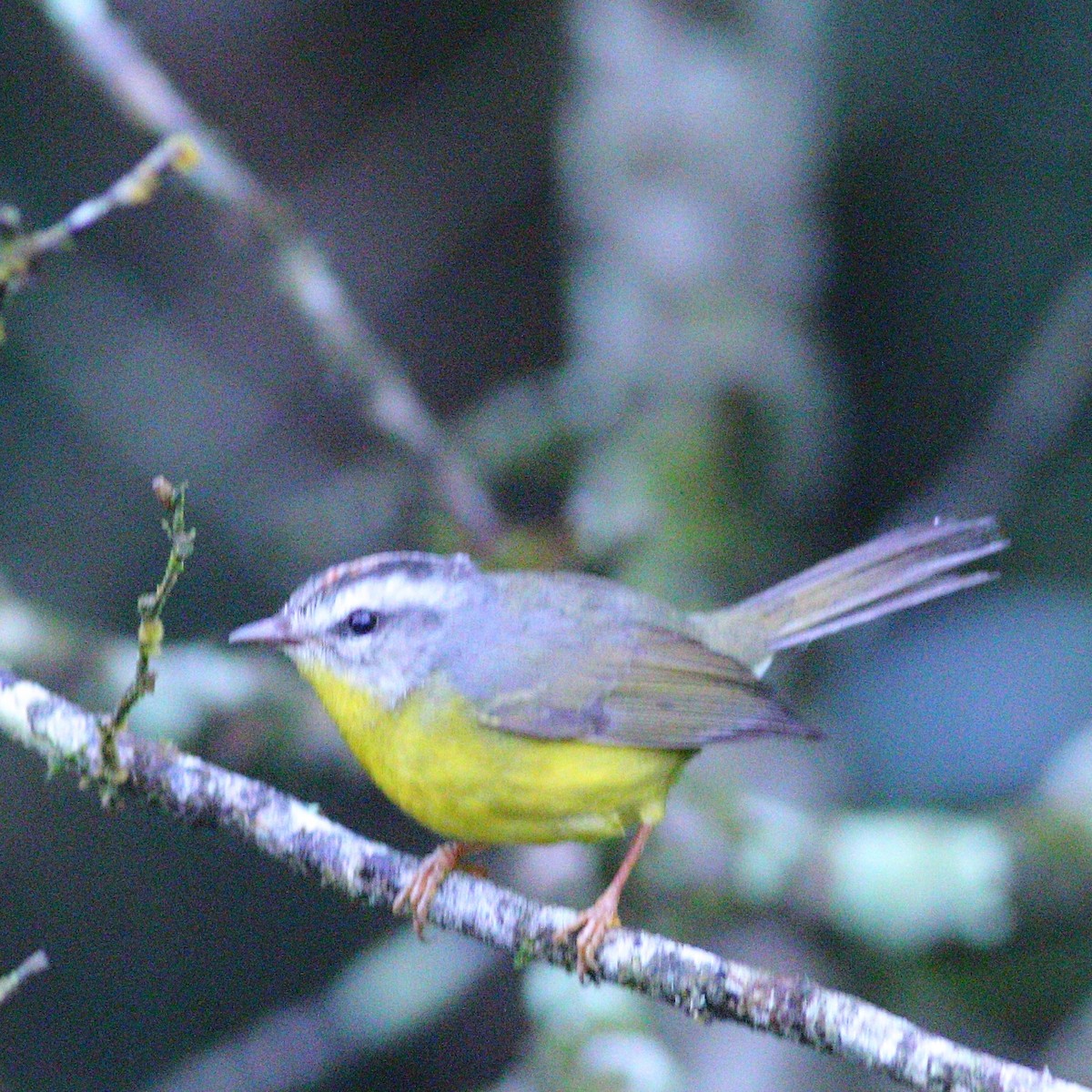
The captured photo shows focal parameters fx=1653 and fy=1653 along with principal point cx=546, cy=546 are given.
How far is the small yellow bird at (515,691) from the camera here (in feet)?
12.5

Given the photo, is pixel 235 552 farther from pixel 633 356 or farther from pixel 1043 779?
pixel 1043 779

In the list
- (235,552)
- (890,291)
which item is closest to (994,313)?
(890,291)

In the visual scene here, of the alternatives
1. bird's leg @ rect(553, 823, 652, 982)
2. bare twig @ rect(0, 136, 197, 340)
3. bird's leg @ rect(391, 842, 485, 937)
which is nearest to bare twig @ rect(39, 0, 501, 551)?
bare twig @ rect(0, 136, 197, 340)

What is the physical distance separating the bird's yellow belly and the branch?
10.7 inches

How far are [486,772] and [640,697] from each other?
563 millimetres

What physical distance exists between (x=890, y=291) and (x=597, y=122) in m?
1.46

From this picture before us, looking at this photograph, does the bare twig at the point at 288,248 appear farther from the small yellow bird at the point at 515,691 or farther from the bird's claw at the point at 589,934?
the bird's claw at the point at 589,934

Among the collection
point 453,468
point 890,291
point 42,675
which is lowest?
point 42,675

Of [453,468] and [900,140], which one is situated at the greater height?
[900,140]

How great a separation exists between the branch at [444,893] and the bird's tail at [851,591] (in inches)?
61.0

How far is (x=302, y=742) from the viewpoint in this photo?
527 centimetres

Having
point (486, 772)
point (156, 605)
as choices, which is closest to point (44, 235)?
point (156, 605)

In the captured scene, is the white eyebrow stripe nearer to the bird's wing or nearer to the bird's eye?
the bird's eye

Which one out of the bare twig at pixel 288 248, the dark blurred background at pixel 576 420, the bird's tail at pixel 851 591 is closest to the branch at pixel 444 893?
the bird's tail at pixel 851 591
